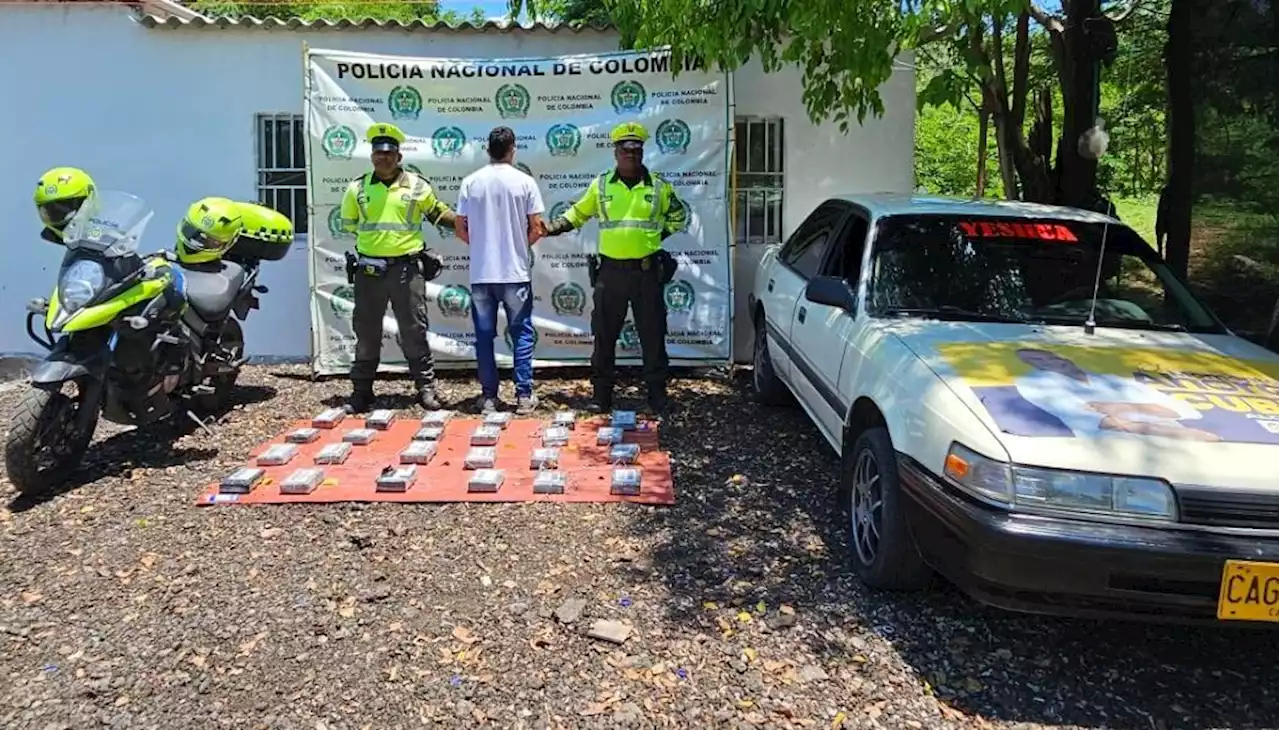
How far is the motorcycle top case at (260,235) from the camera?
6.26 m

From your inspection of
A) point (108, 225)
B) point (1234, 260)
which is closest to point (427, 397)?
point (108, 225)

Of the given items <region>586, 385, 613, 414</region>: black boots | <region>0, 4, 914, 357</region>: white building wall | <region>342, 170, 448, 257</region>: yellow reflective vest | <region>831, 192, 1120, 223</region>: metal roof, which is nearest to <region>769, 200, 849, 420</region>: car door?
<region>831, 192, 1120, 223</region>: metal roof

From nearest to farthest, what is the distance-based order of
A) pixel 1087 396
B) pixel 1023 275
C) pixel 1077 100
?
pixel 1087 396 < pixel 1023 275 < pixel 1077 100

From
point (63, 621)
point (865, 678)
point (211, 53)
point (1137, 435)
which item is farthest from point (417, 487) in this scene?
point (211, 53)

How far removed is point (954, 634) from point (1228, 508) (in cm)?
104

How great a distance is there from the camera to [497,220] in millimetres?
6309

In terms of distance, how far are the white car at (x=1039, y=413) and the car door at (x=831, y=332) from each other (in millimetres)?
17

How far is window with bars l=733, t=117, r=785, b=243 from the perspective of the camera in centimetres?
783

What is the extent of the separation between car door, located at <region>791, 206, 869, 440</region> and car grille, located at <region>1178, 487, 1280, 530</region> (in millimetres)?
1572

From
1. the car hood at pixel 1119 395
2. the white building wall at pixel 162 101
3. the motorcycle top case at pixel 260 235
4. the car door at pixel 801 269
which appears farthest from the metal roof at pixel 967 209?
the motorcycle top case at pixel 260 235

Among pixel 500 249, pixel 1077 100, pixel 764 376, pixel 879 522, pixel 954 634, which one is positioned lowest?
pixel 954 634

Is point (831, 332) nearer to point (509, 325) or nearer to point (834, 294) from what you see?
point (834, 294)

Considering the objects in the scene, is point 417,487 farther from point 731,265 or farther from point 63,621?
point 731,265

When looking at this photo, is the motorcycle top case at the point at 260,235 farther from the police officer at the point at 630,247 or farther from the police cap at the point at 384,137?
the police officer at the point at 630,247
